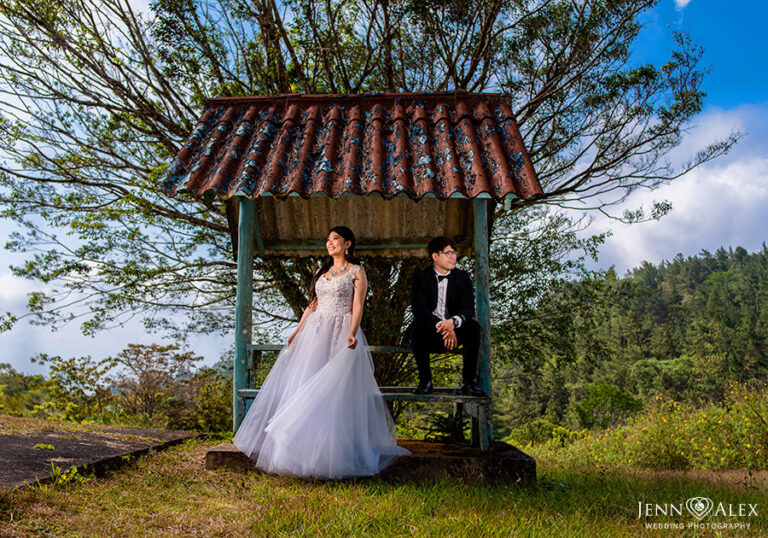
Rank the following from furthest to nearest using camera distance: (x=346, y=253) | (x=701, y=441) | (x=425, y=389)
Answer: (x=701, y=441)
(x=346, y=253)
(x=425, y=389)

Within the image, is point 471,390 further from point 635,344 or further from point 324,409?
point 635,344

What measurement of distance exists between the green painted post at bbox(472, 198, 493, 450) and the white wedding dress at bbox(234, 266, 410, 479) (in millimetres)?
1103

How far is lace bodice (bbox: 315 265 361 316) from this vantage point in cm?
517

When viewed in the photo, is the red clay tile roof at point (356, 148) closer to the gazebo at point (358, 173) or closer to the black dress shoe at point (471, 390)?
the gazebo at point (358, 173)

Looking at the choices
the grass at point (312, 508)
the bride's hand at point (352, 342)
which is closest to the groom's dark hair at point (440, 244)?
the bride's hand at point (352, 342)

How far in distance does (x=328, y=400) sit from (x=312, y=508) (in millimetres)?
1121

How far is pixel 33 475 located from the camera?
13.3ft

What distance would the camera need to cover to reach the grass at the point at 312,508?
328 centimetres

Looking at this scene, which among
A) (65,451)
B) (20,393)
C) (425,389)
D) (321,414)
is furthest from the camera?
(20,393)

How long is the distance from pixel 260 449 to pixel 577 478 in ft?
11.7

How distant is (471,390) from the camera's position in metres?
5.05

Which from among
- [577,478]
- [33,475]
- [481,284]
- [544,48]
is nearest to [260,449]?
[33,475]

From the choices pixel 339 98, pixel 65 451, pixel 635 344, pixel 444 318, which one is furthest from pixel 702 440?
pixel 635 344

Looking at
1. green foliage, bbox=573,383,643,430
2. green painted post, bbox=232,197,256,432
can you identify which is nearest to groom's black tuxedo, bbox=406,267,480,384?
green painted post, bbox=232,197,256,432
